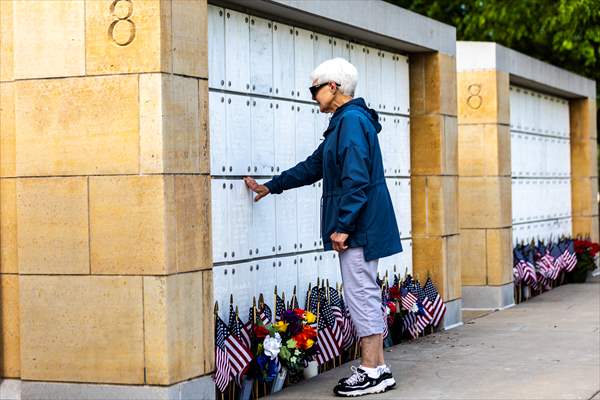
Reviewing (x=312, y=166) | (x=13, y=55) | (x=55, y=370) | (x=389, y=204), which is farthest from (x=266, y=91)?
(x=55, y=370)

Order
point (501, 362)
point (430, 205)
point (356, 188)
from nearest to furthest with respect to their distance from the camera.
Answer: point (356, 188) → point (501, 362) → point (430, 205)

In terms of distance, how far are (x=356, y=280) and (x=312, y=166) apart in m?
0.93

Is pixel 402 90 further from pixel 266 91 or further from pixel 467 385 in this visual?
pixel 467 385

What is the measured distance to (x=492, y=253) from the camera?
13.8 meters

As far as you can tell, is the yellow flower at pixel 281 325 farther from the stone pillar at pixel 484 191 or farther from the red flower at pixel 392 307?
the stone pillar at pixel 484 191

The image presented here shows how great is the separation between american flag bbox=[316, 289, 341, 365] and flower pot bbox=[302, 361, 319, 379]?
62 millimetres

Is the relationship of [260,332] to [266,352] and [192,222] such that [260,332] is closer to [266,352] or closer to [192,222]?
[266,352]

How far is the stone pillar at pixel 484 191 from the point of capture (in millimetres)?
13781

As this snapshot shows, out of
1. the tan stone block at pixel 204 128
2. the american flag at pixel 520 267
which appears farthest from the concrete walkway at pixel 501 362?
the tan stone block at pixel 204 128

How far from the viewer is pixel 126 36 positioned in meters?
7.00

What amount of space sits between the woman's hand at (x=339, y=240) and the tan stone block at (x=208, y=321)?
83 cm

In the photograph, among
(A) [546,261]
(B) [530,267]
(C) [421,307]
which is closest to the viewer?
(C) [421,307]

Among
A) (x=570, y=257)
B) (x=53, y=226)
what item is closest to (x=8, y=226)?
(x=53, y=226)

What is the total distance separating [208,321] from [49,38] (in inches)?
72.6
